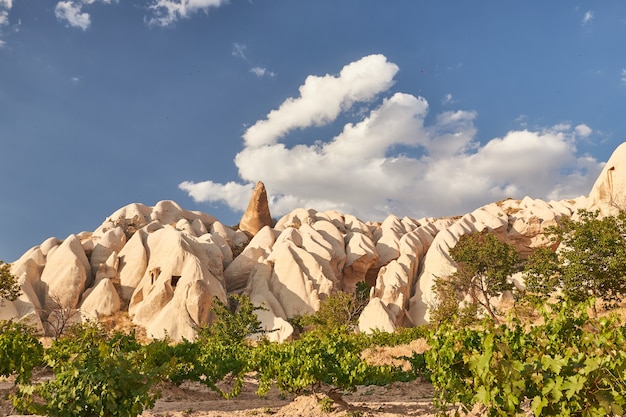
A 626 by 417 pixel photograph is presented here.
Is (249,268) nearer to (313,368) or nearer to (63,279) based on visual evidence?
(63,279)

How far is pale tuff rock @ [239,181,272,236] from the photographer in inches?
2950

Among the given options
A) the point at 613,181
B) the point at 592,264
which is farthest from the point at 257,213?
the point at 592,264

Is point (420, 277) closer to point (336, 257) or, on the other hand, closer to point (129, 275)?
point (336, 257)

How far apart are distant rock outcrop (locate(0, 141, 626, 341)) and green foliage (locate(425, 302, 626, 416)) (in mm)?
30841

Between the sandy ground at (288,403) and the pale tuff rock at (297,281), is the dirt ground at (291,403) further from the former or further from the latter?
the pale tuff rock at (297,281)

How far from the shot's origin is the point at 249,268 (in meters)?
54.1

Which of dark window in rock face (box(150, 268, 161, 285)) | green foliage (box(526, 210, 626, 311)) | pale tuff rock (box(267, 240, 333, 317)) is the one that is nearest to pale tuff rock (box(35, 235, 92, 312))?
dark window in rock face (box(150, 268, 161, 285))

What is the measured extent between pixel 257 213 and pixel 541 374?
2790 inches

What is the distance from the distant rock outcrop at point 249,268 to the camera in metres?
43.1

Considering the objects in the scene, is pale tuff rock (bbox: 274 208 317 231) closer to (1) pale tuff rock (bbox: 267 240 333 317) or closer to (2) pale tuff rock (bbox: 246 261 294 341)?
(1) pale tuff rock (bbox: 267 240 333 317)

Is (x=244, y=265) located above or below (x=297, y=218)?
below

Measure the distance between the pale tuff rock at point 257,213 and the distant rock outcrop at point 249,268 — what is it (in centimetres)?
653

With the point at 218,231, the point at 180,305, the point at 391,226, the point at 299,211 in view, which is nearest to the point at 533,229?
the point at 391,226

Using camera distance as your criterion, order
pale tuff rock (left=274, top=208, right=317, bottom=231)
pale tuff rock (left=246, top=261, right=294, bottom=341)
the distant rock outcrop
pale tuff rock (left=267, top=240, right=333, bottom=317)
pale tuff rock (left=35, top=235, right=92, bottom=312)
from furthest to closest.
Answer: pale tuff rock (left=274, top=208, right=317, bottom=231)
pale tuff rock (left=267, top=240, right=333, bottom=317)
pale tuff rock (left=35, top=235, right=92, bottom=312)
the distant rock outcrop
pale tuff rock (left=246, top=261, right=294, bottom=341)
